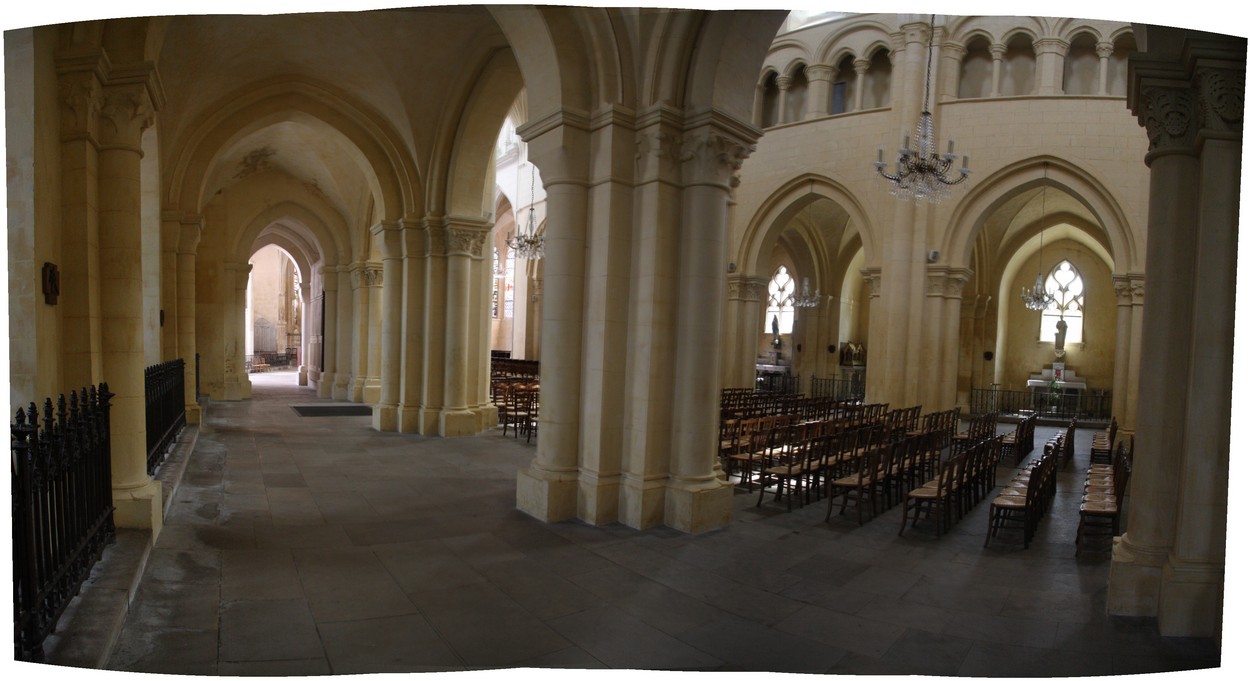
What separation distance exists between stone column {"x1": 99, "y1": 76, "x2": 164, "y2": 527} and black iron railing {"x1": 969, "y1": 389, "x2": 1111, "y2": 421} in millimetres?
22235

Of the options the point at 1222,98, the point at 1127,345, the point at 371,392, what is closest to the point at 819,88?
the point at 1127,345

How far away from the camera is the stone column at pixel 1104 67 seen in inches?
645

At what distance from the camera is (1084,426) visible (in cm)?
2055

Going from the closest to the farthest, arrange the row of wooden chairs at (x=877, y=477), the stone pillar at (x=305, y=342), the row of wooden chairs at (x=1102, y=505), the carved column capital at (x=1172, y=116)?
the carved column capital at (x=1172, y=116), the row of wooden chairs at (x=1102, y=505), the row of wooden chairs at (x=877, y=477), the stone pillar at (x=305, y=342)

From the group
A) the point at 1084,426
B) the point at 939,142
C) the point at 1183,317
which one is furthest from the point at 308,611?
the point at 1084,426

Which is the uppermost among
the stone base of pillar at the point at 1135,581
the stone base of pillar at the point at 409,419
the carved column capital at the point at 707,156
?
the carved column capital at the point at 707,156

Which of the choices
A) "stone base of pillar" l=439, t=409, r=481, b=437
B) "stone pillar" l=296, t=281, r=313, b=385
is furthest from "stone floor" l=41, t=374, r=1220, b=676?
"stone pillar" l=296, t=281, r=313, b=385

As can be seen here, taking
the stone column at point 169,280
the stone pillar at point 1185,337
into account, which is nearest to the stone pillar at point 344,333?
the stone column at point 169,280

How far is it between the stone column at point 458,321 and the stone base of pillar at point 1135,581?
31.3 feet

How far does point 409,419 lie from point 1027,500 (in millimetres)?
9477

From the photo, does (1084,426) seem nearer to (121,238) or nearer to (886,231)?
(886,231)

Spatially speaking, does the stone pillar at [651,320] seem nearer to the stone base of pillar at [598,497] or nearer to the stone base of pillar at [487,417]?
the stone base of pillar at [598,497]

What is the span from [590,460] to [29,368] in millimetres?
4151

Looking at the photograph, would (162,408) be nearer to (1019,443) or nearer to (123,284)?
(123,284)
